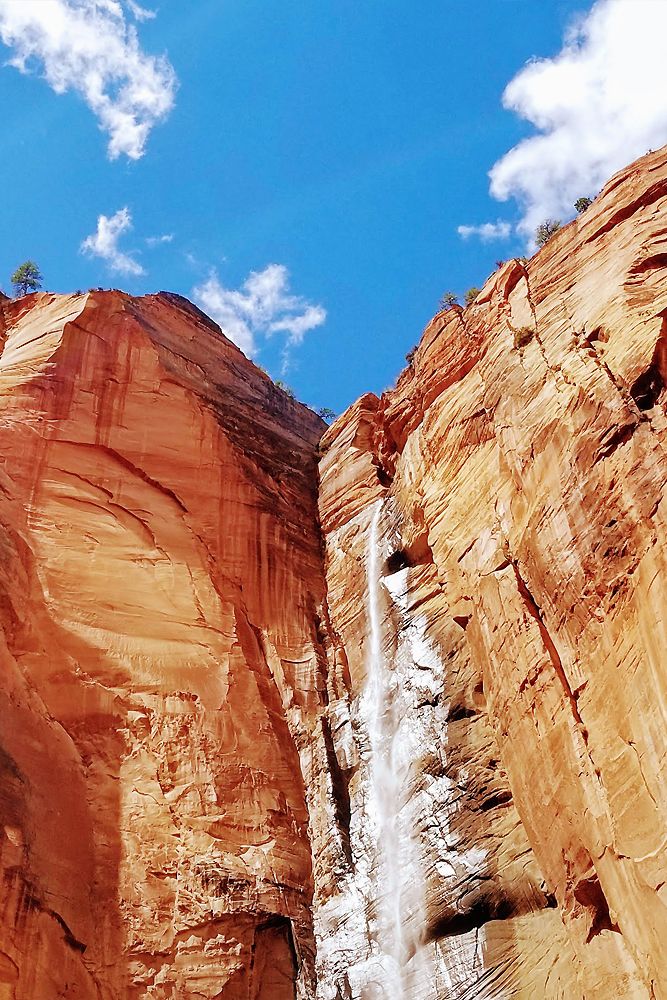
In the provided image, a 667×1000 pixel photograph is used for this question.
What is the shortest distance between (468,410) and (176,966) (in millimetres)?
11353

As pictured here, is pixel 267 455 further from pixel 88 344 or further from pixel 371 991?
pixel 371 991

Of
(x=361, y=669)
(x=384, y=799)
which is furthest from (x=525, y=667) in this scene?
Answer: (x=361, y=669)

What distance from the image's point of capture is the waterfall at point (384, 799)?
15.6 metres

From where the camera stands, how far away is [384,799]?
58.4 ft

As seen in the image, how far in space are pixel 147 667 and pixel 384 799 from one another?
4.93 meters

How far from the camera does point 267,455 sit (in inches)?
1021

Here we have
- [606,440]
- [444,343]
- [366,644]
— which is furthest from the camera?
[444,343]

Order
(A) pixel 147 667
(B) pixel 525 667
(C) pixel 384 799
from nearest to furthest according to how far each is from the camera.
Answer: (B) pixel 525 667 < (C) pixel 384 799 < (A) pixel 147 667

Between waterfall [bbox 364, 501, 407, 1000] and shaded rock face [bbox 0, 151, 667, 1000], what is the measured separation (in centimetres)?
5

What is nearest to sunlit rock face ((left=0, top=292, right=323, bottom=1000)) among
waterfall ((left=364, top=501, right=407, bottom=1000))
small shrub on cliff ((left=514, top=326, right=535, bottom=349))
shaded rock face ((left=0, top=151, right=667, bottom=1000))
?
shaded rock face ((left=0, top=151, right=667, bottom=1000))

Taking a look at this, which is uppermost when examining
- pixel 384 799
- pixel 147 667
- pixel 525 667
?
pixel 147 667

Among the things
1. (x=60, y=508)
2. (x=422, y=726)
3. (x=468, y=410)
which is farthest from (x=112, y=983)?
(x=468, y=410)

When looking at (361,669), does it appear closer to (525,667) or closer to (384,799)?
(384,799)

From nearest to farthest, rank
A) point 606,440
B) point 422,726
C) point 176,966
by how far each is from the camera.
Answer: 1. point 606,440
2. point 176,966
3. point 422,726
